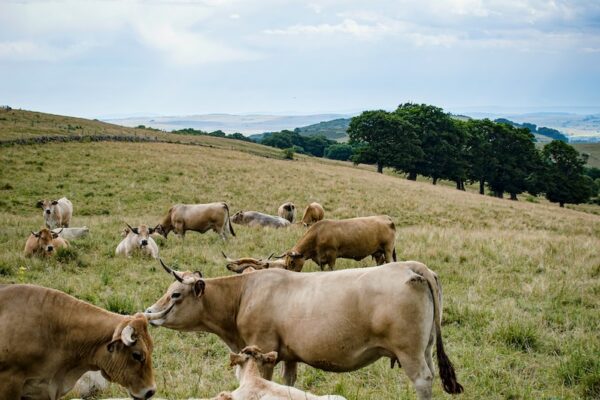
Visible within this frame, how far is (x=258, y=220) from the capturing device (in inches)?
976

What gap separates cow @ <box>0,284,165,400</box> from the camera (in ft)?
18.3

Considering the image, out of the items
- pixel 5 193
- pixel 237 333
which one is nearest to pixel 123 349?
pixel 237 333

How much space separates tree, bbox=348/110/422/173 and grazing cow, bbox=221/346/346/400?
187ft

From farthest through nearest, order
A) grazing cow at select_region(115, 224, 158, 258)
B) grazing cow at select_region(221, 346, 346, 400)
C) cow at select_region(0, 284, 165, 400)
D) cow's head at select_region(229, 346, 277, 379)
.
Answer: grazing cow at select_region(115, 224, 158, 258) → cow at select_region(0, 284, 165, 400) → cow's head at select_region(229, 346, 277, 379) → grazing cow at select_region(221, 346, 346, 400)

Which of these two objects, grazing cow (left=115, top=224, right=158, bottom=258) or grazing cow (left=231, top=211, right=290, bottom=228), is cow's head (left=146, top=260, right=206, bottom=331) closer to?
Result: grazing cow (left=115, top=224, right=158, bottom=258)

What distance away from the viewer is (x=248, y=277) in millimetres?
7469

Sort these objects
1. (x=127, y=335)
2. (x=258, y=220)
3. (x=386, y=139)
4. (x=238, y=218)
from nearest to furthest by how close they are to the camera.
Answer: (x=127, y=335), (x=258, y=220), (x=238, y=218), (x=386, y=139)

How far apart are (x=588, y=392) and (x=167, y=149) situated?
47.6 m

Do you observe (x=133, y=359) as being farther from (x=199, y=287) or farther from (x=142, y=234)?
(x=142, y=234)

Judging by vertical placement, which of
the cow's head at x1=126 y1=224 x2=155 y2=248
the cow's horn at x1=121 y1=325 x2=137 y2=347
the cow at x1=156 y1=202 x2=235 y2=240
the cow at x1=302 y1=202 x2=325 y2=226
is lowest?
the cow at x1=302 y1=202 x2=325 y2=226

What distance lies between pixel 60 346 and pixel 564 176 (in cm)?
6605

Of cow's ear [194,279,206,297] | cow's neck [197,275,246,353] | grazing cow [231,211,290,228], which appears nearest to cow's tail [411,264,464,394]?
cow's neck [197,275,246,353]

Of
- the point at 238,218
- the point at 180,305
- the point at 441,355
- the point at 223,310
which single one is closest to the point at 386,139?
the point at 238,218

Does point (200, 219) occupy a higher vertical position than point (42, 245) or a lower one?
lower
